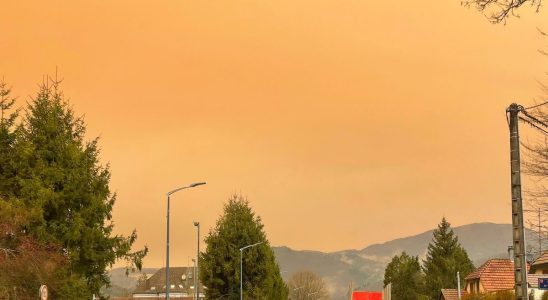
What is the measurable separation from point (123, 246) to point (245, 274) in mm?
31280

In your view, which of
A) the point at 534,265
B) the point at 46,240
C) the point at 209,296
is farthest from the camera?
the point at 209,296

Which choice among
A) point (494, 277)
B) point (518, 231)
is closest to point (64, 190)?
point (518, 231)

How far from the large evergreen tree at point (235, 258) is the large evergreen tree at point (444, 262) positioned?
64.4 m

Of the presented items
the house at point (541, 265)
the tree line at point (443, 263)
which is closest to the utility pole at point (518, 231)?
the house at point (541, 265)

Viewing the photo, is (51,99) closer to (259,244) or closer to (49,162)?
(49,162)

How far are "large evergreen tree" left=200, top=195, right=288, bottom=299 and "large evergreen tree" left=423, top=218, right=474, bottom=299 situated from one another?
211 ft

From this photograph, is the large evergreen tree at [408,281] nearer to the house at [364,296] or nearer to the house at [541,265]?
the house at [541,265]

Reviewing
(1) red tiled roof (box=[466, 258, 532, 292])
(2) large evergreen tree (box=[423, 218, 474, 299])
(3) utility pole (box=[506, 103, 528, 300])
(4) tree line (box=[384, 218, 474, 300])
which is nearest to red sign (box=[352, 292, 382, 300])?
(3) utility pole (box=[506, 103, 528, 300])

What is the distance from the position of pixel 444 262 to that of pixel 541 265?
78576mm

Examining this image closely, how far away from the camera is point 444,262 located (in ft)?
450

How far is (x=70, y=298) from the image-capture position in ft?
139

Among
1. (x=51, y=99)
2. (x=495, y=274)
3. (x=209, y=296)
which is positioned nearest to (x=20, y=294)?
(x=51, y=99)

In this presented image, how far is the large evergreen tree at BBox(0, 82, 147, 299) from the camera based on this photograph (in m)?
42.2

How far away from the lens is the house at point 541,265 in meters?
58.9
